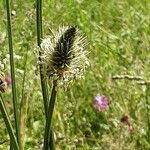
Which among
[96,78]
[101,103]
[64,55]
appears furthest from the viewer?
[96,78]

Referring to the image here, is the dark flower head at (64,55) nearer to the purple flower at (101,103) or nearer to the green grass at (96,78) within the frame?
the green grass at (96,78)

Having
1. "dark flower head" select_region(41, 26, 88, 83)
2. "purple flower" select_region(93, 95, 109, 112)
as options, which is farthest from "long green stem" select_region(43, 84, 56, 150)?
"purple flower" select_region(93, 95, 109, 112)

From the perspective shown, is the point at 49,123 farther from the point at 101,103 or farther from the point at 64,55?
the point at 101,103

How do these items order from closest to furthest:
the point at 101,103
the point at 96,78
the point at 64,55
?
the point at 64,55 → the point at 101,103 → the point at 96,78

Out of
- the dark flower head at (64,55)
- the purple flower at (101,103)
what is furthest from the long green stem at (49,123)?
the purple flower at (101,103)

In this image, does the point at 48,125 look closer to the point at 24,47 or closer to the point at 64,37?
the point at 64,37

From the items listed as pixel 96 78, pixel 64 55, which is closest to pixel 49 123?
pixel 64 55
